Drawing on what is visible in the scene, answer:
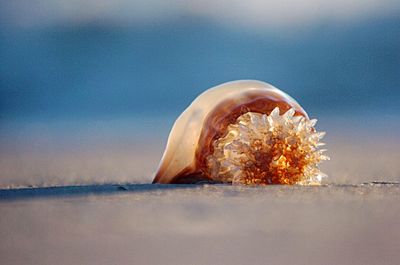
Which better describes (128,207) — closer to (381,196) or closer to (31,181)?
(381,196)

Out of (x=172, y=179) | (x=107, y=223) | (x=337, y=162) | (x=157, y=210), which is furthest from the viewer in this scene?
(x=337, y=162)

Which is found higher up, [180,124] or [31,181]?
[180,124]

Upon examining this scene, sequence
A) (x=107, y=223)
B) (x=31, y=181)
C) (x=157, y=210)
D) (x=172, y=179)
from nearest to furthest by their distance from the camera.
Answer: (x=107, y=223)
(x=157, y=210)
(x=172, y=179)
(x=31, y=181)

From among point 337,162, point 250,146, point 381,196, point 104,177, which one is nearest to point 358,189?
point 381,196

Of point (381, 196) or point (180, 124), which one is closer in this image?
point (381, 196)
